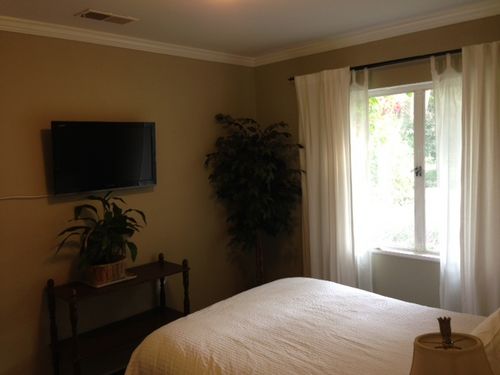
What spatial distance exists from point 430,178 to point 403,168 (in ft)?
0.74

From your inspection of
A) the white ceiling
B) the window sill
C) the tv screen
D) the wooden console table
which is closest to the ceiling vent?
the white ceiling

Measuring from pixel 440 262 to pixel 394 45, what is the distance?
1.66 meters

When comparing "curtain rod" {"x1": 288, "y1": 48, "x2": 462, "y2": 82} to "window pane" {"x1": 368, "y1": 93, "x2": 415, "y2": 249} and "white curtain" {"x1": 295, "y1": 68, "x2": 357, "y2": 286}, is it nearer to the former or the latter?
"white curtain" {"x1": 295, "y1": 68, "x2": 357, "y2": 286}

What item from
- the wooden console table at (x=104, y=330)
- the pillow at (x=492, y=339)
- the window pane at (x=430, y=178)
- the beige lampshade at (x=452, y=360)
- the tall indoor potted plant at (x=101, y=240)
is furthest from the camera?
the window pane at (x=430, y=178)

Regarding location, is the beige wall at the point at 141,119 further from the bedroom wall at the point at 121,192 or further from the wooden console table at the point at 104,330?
the wooden console table at the point at 104,330

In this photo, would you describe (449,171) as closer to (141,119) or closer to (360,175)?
(360,175)

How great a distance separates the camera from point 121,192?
344 cm

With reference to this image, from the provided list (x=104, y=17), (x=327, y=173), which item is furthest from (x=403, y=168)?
(x=104, y=17)

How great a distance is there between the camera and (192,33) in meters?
3.36

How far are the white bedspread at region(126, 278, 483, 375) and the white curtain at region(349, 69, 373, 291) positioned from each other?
0.89 m

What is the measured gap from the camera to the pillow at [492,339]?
5.24 feet

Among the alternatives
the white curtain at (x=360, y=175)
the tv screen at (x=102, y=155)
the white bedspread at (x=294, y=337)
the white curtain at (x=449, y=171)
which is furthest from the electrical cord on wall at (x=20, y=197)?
the white curtain at (x=449, y=171)

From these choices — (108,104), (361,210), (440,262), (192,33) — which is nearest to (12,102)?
(108,104)

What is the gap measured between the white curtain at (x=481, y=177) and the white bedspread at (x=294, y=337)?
2.46 ft
